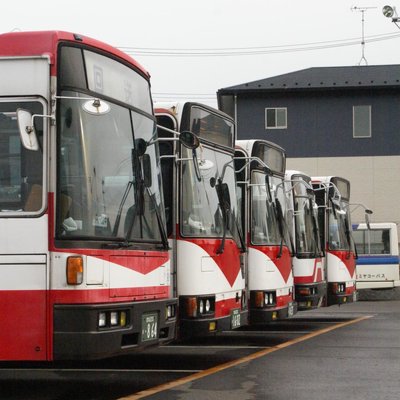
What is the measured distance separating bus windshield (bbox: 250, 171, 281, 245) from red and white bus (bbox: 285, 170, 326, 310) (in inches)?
77.3

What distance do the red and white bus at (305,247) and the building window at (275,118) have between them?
24816mm

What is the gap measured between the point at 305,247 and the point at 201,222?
7.59 m

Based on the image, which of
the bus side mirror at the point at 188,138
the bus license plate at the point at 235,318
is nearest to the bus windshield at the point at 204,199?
the bus license plate at the point at 235,318

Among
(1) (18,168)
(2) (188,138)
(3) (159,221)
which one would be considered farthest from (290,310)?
(1) (18,168)

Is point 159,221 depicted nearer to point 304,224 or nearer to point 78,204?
point 78,204

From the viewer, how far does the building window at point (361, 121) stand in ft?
149

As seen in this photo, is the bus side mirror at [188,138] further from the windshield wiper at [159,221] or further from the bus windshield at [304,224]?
the bus windshield at [304,224]

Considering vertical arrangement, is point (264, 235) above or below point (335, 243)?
below

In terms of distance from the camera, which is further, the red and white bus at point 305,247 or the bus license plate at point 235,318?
the red and white bus at point 305,247

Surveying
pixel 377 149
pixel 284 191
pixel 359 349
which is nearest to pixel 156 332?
pixel 359 349

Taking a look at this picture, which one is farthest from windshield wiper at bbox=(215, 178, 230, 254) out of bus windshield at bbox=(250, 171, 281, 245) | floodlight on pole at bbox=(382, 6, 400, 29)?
floodlight on pole at bbox=(382, 6, 400, 29)

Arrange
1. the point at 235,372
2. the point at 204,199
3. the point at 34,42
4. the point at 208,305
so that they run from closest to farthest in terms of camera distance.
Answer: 1. the point at 34,42
2. the point at 235,372
3. the point at 208,305
4. the point at 204,199

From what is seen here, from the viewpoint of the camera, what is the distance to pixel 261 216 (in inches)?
650

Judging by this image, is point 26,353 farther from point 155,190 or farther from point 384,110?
point 384,110
